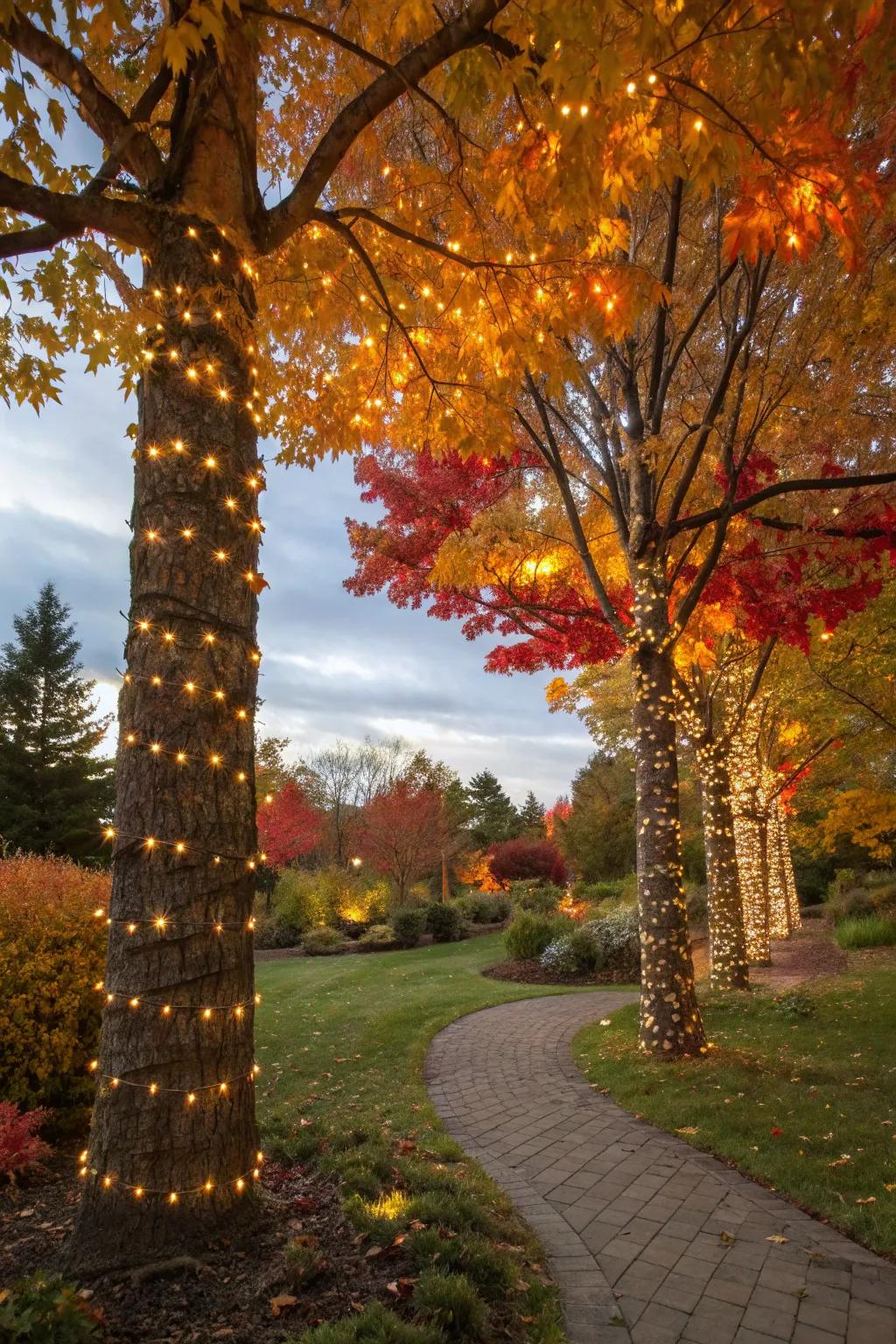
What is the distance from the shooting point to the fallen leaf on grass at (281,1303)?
7.39 ft

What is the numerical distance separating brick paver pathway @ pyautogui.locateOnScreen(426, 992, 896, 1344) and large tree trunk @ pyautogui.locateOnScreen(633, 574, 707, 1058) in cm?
96

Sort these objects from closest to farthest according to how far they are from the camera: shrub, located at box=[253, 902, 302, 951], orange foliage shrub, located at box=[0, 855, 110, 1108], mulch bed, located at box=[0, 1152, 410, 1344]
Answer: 1. mulch bed, located at box=[0, 1152, 410, 1344]
2. orange foliage shrub, located at box=[0, 855, 110, 1108]
3. shrub, located at box=[253, 902, 302, 951]

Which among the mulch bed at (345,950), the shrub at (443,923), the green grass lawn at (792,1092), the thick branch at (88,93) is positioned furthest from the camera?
the shrub at (443,923)

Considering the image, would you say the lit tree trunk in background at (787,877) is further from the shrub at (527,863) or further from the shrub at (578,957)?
the shrub at (527,863)

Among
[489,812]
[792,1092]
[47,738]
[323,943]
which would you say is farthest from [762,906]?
[489,812]

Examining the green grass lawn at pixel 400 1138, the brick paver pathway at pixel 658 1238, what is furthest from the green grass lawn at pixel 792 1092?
the green grass lawn at pixel 400 1138

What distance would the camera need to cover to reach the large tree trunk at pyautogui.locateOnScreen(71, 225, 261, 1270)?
2.62 meters

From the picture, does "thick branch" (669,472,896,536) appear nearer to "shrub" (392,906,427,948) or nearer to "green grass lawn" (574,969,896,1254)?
"green grass lawn" (574,969,896,1254)

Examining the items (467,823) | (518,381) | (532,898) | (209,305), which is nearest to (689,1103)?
(518,381)

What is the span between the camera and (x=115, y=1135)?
8.62ft

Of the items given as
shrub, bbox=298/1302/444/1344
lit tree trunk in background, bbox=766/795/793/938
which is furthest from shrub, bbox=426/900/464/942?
shrub, bbox=298/1302/444/1344

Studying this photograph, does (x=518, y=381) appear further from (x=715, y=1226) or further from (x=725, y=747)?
(x=725, y=747)

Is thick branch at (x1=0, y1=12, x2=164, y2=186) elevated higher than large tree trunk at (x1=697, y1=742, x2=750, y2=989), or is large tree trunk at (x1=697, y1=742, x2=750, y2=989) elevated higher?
thick branch at (x1=0, y1=12, x2=164, y2=186)

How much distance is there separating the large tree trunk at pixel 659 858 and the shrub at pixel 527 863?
65.6ft
